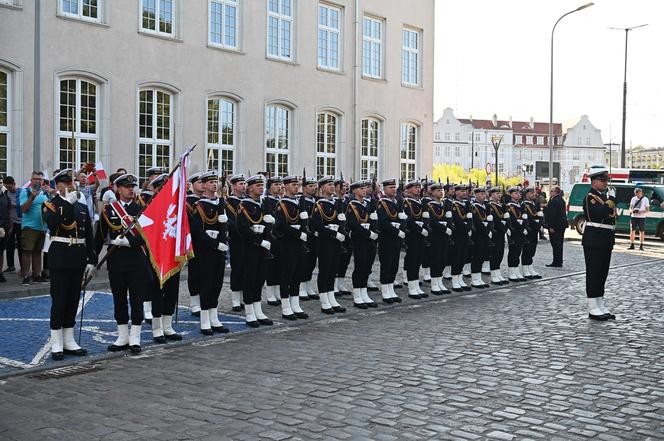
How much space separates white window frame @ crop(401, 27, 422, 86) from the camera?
3144 centimetres

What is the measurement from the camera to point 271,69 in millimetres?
25297

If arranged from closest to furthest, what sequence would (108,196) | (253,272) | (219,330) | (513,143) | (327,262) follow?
(219,330) → (253,272) → (327,262) → (108,196) → (513,143)

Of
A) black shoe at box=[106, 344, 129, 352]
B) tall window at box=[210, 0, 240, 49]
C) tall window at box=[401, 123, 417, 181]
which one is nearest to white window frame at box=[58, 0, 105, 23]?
tall window at box=[210, 0, 240, 49]

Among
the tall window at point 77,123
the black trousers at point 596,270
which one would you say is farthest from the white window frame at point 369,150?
the black trousers at point 596,270

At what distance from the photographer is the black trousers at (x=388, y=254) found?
12.6m

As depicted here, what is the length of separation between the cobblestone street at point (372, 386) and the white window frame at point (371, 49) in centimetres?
1966

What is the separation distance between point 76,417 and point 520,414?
11.6 feet

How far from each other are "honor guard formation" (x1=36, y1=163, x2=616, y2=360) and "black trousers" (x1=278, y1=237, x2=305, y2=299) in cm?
2

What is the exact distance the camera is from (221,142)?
2406 cm

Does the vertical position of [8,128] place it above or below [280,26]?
below

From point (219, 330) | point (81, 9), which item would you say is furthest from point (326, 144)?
point (219, 330)

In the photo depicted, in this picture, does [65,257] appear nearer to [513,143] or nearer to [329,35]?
[329,35]

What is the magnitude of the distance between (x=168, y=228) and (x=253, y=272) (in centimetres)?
162

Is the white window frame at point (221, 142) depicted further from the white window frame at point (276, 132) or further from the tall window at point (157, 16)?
the tall window at point (157, 16)
